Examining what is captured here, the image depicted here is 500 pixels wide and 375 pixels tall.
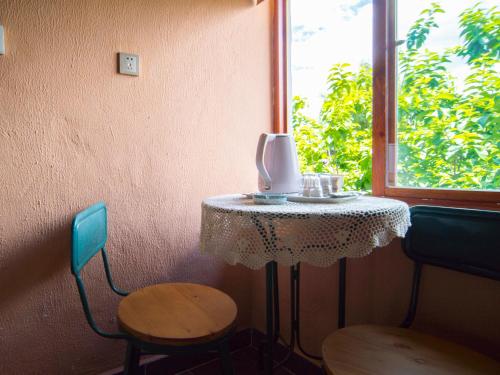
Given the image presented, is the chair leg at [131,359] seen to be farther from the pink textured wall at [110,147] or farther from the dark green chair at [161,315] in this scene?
the pink textured wall at [110,147]

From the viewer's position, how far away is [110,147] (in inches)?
49.8

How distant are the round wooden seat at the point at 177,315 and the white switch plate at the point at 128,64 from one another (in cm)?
82

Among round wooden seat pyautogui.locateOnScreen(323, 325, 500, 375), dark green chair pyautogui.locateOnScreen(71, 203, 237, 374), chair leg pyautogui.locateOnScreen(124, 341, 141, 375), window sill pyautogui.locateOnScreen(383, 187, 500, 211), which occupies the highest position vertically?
window sill pyautogui.locateOnScreen(383, 187, 500, 211)

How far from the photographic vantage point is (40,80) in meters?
1.12

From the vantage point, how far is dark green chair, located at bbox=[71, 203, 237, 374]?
869 mm

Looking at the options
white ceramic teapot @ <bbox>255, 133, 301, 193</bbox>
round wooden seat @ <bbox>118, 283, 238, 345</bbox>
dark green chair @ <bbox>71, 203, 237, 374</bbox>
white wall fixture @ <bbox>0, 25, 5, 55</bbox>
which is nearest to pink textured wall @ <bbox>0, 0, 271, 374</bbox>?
white wall fixture @ <bbox>0, 25, 5, 55</bbox>

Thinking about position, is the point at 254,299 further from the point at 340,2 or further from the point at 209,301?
the point at 340,2

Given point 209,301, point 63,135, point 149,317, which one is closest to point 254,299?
point 209,301

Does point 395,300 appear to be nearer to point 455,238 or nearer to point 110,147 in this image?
point 455,238

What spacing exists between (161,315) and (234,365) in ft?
2.30

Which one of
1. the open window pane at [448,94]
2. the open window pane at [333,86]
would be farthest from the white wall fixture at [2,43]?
the open window pane at [448,94]

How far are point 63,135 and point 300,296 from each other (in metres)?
1.15

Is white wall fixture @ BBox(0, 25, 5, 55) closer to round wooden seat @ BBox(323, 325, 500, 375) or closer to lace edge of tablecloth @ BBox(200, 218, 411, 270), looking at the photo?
lace edge of tablecloth @ BBox(200, 218, 411, 270)

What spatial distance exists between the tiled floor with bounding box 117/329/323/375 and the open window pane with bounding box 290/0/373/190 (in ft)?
2.65
